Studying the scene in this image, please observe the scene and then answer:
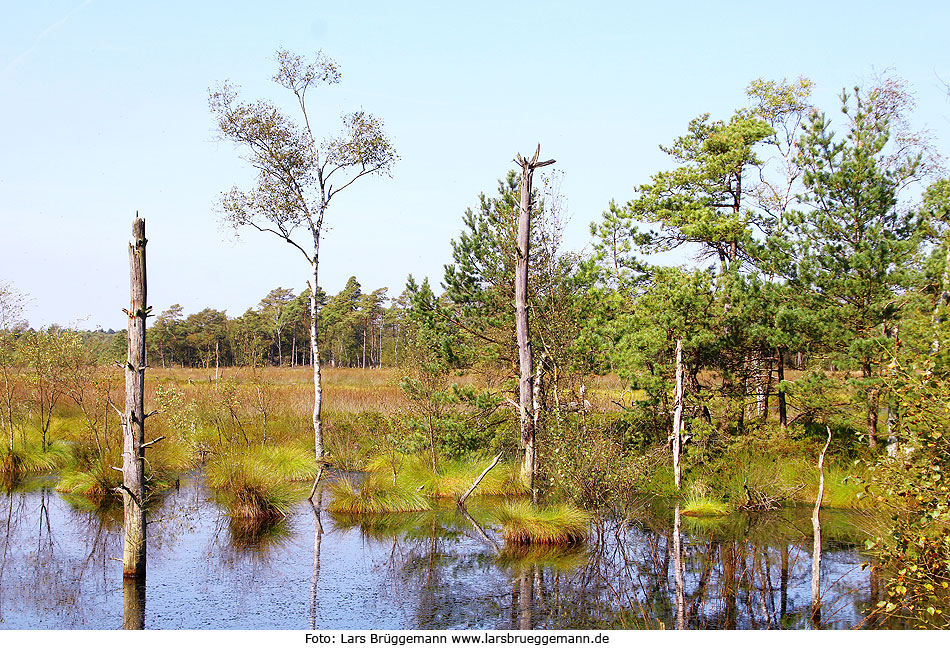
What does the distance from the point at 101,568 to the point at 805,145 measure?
15434 millimetres

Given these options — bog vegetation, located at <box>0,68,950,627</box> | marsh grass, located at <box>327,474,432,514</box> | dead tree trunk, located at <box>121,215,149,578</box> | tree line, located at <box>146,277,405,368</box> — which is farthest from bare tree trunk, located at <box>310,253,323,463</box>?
tree line, located at <box>146,277,405,368</box>

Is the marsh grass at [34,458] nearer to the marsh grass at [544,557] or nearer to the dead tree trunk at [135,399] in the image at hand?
the dead tree trunk at [135,399]

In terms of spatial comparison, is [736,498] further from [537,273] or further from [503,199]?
[503,199]

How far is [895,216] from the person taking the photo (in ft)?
55.0

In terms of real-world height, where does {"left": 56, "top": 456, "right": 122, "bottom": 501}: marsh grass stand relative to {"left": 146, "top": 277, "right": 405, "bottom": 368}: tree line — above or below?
below

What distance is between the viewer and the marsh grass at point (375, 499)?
1602 cm

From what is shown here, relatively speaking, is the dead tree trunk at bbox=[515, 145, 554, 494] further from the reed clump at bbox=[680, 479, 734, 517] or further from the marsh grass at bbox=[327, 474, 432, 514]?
the reed clump at bbox=[680, 479, 734, 517]

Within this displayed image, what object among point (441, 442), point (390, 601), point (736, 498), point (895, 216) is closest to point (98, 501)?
point (441, 442)

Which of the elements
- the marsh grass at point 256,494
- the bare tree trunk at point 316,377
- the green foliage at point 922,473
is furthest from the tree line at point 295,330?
the green foliage at point 922,473

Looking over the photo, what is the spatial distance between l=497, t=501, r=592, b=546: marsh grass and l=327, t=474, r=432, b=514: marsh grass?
3076 millimetres

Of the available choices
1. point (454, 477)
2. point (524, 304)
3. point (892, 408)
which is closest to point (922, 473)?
point (892, 408)

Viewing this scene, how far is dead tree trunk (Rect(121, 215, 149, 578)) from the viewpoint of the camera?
408 inches

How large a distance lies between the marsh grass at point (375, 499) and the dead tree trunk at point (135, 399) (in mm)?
5765
